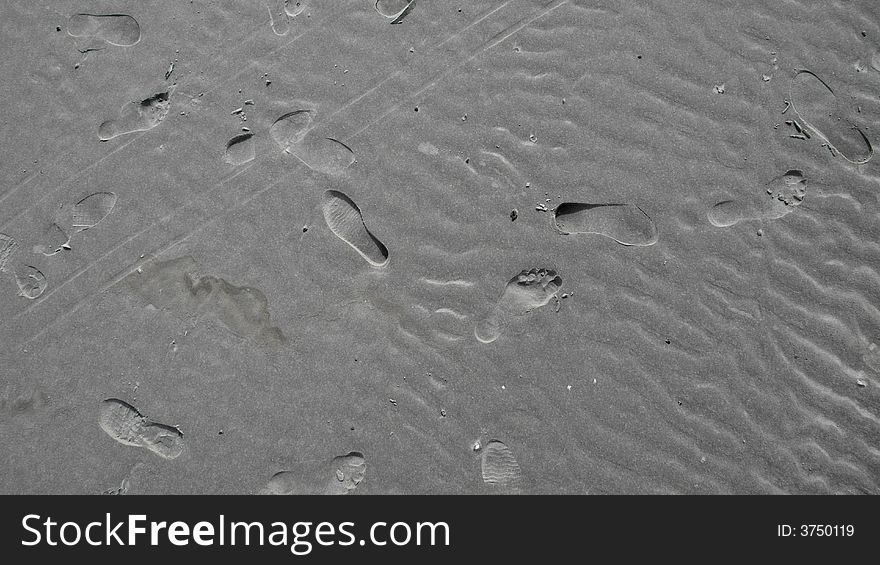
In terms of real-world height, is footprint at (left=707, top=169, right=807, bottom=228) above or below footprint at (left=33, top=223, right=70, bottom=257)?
above

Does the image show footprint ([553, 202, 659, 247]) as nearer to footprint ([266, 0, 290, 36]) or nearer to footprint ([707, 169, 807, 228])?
footprint ([707, 169, 807, 228])

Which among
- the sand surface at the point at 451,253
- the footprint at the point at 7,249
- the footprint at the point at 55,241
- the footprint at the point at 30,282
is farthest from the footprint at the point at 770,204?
the footprint at the point at 7,249

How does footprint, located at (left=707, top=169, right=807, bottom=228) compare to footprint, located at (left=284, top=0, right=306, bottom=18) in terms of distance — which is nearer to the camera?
footprint, located at (left=707, top=169, right=807, bottom=228)

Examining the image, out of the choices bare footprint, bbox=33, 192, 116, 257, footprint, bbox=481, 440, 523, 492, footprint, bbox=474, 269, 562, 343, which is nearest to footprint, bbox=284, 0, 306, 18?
bare footprint, bbox=33, 192, 116, 257

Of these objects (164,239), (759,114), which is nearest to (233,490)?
(164,239)

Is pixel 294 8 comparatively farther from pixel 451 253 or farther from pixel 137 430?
pixel 137 430

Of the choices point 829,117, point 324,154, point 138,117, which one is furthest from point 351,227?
point 829,117
